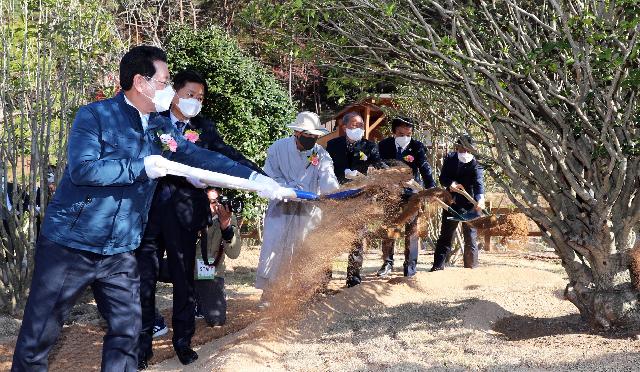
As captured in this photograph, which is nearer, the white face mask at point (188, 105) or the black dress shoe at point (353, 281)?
the white face mask at point (188, 105)

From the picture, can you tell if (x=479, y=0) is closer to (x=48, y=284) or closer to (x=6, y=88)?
(x=48, y=284)

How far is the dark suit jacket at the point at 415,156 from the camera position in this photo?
823 centimetres

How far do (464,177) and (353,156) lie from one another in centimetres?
178

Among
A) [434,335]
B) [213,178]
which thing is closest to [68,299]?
[213,178]

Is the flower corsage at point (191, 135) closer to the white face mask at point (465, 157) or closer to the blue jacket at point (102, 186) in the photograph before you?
the blue jacket at point (102, 186)

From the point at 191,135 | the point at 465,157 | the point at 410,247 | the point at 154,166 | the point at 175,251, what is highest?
the point at 465,157

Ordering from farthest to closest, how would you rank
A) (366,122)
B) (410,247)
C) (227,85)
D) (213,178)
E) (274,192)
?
1. (366,122)
2. (227,85)
3. (410,247)
4. (274,192)
5. (213,178)

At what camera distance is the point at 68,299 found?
3.64m

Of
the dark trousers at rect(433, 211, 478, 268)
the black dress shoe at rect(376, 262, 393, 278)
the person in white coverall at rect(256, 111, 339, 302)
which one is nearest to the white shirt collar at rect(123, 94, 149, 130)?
the person in white coverall at rect(256, 111, 339, 302)

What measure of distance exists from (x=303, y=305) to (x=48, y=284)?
9.83ft

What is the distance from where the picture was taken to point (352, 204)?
18.5ft

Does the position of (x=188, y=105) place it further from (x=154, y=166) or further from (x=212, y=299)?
(x=154, y=166)

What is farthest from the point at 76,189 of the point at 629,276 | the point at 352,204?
the point at 629,276

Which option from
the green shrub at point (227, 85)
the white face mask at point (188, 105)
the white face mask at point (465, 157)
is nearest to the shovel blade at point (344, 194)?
the white face mask at point (188, 105)
